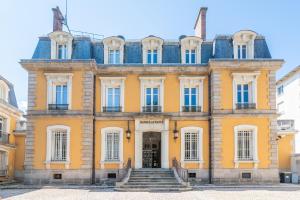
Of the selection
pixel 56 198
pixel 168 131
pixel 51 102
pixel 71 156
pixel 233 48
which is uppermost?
pixel 233 48

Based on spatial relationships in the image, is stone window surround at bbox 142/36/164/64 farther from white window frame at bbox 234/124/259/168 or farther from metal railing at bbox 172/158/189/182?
metal railing at bbox 172/158/189/182

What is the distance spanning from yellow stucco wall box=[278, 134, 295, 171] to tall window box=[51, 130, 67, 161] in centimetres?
1608

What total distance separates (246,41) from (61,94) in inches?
499

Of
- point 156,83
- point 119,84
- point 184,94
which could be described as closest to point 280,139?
point 184,94

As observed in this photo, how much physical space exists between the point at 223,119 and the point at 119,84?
7.12 metres

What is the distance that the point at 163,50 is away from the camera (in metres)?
26.8

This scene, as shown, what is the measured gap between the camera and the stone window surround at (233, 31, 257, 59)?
2577 centimetres

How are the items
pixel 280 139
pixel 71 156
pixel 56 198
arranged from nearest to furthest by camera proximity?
pixel 56 198, pixel 71 156, pixel 280 139

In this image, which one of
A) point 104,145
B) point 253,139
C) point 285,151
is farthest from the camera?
point 285,151

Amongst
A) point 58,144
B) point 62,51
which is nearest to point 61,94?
point 62,51

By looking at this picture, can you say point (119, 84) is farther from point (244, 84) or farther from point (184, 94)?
point (244, 84)

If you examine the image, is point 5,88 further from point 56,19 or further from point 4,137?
point 56,19

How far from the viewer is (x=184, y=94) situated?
2588 centimetres

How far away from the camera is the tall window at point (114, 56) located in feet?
87.0
